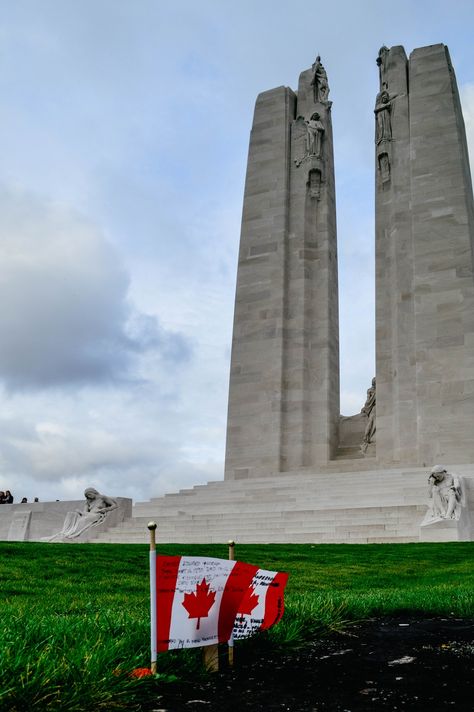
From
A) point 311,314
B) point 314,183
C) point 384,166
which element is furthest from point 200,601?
point 314,183

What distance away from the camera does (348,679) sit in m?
3.44

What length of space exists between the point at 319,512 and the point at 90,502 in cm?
→ 596

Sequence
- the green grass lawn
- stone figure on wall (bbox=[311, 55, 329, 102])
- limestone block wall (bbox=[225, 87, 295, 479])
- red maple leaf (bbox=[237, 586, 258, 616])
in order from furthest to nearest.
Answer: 1. stone figure on wall (bbox=[311, 55, 329, 102])
2. limestone block wall (bbox=[225, 87, 295, 479])
3. red maple leaf (bbox=[237, 586, 258, 616])
4. the green grass lawn

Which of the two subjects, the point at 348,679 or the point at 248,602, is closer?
the point at 348,679

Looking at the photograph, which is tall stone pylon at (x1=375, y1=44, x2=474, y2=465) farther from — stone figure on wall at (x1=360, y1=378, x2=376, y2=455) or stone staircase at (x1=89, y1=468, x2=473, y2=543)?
stone staircase at (x1=89, y1=468, x2=473, y2=543)

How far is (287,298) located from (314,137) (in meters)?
6.68

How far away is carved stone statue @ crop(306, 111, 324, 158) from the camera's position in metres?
28.0

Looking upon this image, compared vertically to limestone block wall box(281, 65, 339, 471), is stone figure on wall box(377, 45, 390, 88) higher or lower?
higher

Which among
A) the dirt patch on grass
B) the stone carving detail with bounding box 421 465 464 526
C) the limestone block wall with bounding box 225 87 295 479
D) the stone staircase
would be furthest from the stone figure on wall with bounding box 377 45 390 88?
the dirt patch on grass

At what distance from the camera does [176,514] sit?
1920cm

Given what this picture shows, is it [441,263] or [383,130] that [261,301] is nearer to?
[441,263]

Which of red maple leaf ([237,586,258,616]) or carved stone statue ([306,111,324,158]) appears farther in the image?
carved stone statue ([306,111,324,158])

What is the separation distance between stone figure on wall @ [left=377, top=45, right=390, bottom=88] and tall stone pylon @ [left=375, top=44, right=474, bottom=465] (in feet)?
0.30

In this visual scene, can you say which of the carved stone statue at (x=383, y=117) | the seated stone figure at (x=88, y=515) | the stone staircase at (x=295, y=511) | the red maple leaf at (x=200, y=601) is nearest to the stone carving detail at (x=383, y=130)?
the carved stone statue at (x=383, y=117)
